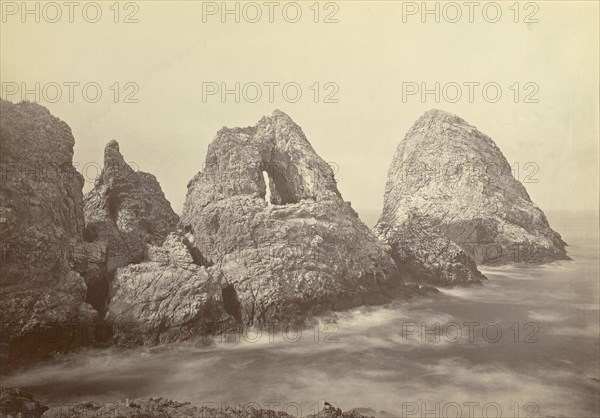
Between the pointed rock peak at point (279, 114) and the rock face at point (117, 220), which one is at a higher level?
the pointed rock peak at point (279, 114)

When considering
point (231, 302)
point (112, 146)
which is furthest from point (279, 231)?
point (112, 146)

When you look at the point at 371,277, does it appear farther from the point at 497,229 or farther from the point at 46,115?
the point at 46,115

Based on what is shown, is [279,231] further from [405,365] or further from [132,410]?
[132,410]

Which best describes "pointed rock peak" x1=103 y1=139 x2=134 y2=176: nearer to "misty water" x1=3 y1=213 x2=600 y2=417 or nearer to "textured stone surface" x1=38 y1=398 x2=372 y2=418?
"misty water" x1=3 y1=213 x2=600 y2=417

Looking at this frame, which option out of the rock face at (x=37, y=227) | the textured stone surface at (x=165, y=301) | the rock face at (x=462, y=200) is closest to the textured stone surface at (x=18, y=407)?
the rock face at (x=37, y=227)

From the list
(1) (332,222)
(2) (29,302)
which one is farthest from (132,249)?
(1) (332,222)

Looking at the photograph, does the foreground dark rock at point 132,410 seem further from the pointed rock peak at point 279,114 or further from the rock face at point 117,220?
the pointed rock peak at point 279,114
